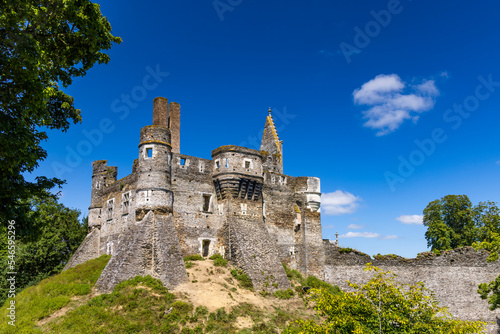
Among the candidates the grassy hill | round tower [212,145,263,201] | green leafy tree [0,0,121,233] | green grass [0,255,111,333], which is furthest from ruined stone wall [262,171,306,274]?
green leafy tree [0,0,121,233]

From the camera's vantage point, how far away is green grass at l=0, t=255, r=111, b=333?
21.5 meters

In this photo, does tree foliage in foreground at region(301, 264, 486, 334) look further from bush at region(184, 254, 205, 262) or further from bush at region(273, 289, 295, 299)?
bush at region(184, 254, 205, 262)

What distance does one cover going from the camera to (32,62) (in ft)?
38.9

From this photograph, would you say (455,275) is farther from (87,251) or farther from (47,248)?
(47,248)

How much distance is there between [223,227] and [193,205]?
3201mm

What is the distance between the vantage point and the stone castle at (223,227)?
2805cm

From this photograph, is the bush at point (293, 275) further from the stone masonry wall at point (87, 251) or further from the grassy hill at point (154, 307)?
the stone masonry wall at point (87, 251)

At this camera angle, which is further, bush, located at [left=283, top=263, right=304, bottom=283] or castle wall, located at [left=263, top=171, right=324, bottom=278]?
castle wall, located at [left=263, top=171, right=324, bottom=278]

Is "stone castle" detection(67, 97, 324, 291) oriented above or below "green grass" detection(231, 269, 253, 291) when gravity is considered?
above

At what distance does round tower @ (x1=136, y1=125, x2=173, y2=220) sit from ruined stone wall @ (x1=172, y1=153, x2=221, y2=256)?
121cm

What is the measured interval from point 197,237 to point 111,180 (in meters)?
11.7

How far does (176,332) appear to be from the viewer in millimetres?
21391

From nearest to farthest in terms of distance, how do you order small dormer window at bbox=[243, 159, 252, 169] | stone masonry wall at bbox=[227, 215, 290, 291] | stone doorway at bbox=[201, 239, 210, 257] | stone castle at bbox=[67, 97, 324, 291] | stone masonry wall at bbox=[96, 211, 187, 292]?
stone masonry wall at bbox=[96, 211, 187, 292]
stone castle at bbox=[67, 97, 324, 291]
stone masonry wall at bbox=[227, 215, 290, 291]
stone doorway at bbox=[201, 239, 210, 257]
small dormer window at bbox=[243, 159, 252, 169]

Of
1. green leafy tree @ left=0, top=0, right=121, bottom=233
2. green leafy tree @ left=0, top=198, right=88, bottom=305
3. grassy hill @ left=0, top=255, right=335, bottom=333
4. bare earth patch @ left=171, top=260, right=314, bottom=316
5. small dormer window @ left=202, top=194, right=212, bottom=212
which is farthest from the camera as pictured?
green leafy tree @ left=0, top=198, right=88, bottom=305
